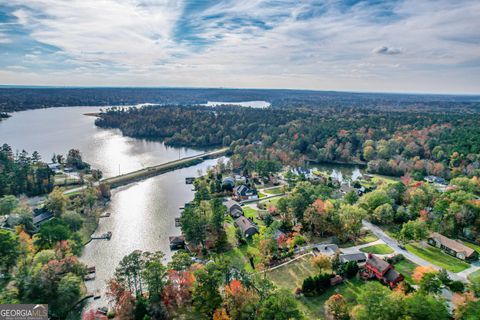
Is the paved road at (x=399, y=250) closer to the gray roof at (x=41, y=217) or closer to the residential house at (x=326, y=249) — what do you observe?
the residential house at (x=326, y=249)

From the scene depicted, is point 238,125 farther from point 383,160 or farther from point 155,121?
point 383,160

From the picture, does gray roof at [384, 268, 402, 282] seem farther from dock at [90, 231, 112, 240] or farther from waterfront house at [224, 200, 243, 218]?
dock at [90, 231, 112, 240]

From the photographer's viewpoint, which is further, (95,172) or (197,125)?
(197,125)

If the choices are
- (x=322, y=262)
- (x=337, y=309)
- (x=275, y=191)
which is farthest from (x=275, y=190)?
(x=337, y=309)

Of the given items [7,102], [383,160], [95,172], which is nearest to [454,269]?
[383,160]

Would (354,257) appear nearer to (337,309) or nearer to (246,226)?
(337,309)

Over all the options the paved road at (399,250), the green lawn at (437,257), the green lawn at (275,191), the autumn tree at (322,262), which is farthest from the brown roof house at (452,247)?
the green lawn at (275,191)
